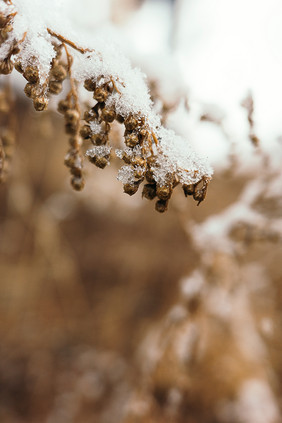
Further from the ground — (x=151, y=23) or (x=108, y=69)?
(x=151, y=23)

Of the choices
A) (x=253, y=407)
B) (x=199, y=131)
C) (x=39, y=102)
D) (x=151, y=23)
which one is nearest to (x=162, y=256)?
(x=253, y=407)

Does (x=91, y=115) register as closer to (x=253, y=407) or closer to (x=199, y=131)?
(x=199, y=131)

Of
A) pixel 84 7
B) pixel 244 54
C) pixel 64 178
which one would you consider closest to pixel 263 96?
pixel 244 54

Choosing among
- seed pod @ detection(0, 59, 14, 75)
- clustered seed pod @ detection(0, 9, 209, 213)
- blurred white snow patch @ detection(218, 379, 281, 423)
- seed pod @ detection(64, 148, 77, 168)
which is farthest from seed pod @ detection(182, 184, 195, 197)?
blurred white snow patch @ detection(218, 379, 281, 423)

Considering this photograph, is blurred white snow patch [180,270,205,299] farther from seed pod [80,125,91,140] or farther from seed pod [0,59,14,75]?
seed pod [0,59,14,75]

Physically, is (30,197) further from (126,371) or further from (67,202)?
(126,371)

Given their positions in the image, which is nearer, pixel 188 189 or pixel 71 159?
pixel 188 189

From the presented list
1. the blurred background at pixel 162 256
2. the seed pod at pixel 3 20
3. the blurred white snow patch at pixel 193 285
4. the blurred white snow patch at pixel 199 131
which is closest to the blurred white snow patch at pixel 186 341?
the blurred background at pixel 162 256
